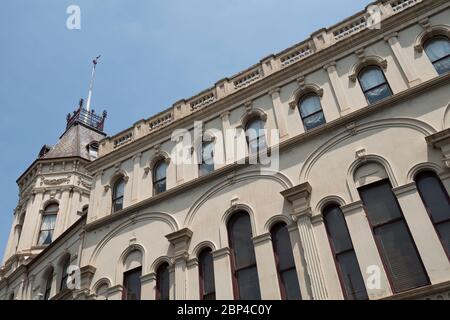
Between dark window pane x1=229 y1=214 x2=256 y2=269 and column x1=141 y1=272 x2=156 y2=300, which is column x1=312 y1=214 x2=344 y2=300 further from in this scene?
column x1=141 y1=272 x2=156 y2=300

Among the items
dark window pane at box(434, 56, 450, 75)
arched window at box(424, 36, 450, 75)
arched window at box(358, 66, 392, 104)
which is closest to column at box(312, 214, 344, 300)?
arched window at box(358, 66, 392, 104)

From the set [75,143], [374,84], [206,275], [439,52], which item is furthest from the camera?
[75,143]

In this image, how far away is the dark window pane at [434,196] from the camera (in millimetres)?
12133

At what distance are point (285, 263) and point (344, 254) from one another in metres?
1.91

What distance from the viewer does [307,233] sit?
13.5 m

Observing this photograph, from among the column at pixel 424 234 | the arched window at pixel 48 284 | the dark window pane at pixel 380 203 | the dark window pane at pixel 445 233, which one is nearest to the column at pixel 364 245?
the dark window pane at pixel 380 203

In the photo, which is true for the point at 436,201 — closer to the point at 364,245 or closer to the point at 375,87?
the point at 364,245

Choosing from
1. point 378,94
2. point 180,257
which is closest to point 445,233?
point 378,94

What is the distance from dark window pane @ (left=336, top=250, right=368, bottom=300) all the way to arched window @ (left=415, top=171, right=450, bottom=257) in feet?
7.84

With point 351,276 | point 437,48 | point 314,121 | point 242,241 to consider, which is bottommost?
point 351,276

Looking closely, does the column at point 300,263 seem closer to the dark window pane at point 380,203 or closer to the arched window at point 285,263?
the arched window at point 285,263

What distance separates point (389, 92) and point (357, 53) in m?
2.27

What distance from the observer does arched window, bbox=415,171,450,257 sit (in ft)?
38.8

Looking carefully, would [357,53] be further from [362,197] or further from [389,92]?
[362,197]
